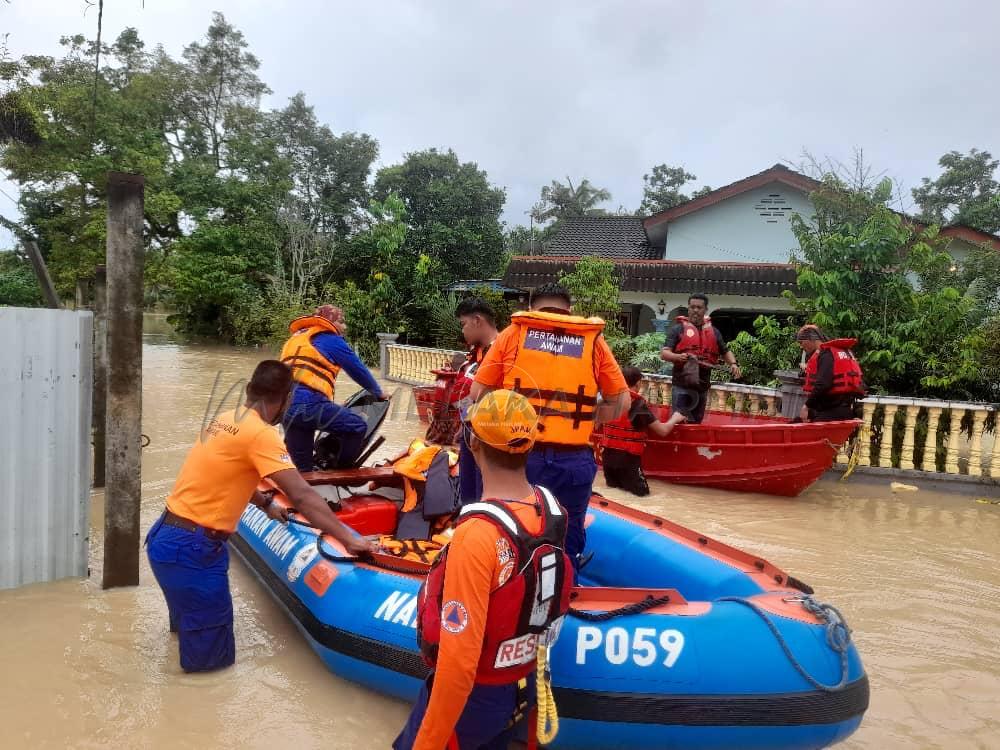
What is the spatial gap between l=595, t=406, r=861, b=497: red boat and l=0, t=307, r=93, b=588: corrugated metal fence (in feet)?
16.4

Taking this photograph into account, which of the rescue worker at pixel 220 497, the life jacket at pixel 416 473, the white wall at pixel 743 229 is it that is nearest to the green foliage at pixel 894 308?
the white wall at pixel 743 229

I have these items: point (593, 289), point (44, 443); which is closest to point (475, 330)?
point (44, 443)

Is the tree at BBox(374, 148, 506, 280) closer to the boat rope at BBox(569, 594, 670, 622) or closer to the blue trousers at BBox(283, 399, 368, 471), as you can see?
the blue trousers at BBox(283, 399, 368, 471)

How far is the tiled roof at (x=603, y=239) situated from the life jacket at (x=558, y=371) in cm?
1351

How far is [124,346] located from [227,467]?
1.38 m

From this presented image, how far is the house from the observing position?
1268 centimetres

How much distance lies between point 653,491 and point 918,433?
2.93 m

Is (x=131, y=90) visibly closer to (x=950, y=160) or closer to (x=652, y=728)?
(x=652, y=728)

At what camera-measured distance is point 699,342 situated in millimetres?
7152

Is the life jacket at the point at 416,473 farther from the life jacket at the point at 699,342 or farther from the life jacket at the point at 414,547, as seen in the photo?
the life jacket at the point at 699,342

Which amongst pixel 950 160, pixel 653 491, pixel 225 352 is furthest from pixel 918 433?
pixel 950 160

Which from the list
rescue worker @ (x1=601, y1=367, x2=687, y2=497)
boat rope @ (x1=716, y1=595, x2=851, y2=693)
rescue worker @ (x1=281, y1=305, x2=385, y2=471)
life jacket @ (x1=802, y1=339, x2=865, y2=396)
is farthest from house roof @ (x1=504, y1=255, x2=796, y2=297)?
boat rope @ (x1=716, y1=595, x2=851, y2=693)

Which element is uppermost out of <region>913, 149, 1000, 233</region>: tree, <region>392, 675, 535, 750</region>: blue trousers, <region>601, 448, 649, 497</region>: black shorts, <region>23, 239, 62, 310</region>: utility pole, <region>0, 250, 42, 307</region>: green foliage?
<region>913, 149, 1000, 233</region>: tree

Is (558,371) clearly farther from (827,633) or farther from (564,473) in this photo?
(827,633)
